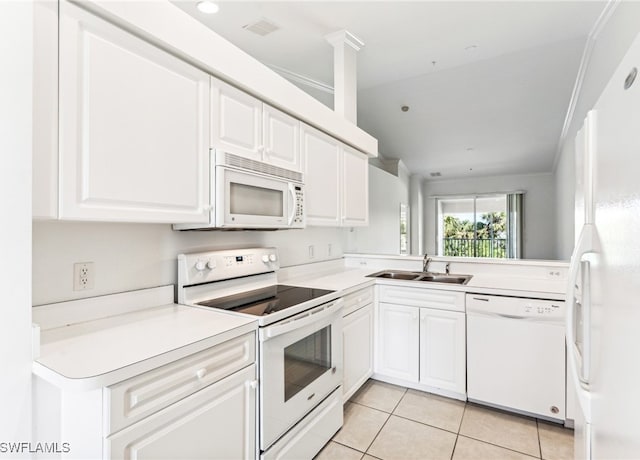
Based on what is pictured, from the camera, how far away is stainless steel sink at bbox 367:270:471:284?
2.89 metres

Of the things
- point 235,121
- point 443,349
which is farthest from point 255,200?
point 443,349

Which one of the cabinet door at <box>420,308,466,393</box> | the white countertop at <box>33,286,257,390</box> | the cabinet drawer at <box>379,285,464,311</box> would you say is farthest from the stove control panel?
the cabinet door at <box>420,308,466,393</box>

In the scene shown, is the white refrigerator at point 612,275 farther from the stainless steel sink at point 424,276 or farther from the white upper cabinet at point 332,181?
the stainless steel sink at point 424,276

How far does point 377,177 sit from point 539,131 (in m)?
2.44

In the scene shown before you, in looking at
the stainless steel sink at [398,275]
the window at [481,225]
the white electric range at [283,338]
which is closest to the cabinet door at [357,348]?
the white electric range at [283,338]

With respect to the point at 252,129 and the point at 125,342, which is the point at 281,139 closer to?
the point at 252,129

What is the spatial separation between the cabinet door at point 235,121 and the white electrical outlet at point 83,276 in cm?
81

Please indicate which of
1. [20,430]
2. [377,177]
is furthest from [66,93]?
[377,177]

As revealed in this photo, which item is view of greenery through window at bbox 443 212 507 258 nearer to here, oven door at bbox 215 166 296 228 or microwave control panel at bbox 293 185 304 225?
microwave control panel at bbox 293 185 304 225

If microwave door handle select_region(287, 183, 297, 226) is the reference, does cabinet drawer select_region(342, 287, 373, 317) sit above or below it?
below

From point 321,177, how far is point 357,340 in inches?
50.9

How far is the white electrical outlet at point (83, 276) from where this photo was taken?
1.48m

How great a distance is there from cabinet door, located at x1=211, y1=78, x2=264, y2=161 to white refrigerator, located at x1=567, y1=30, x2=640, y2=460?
4.92 feet

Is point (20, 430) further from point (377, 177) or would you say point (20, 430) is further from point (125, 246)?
point (377, 177)
